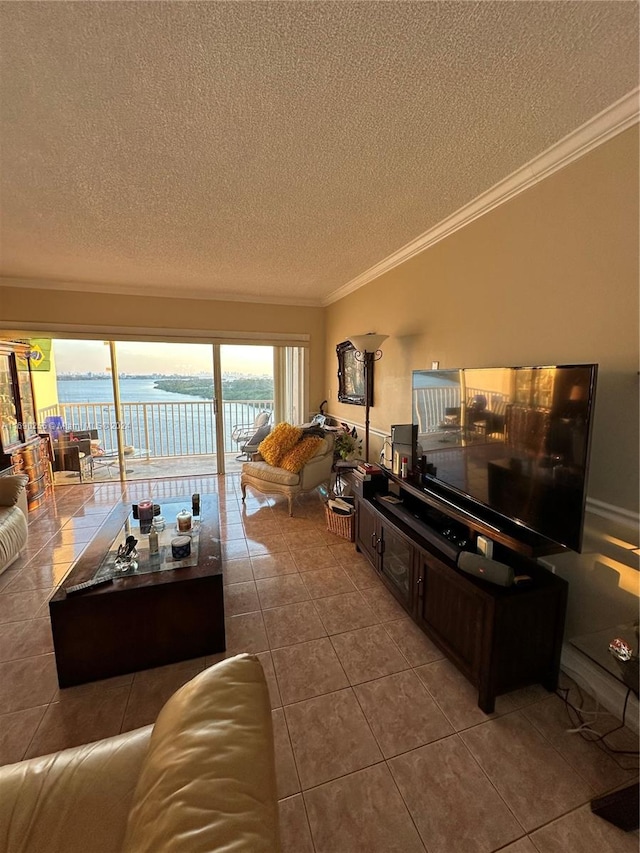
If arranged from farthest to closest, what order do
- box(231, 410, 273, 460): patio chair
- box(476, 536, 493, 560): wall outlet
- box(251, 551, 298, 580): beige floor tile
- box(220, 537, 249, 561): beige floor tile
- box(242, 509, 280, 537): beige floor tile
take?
1. box(231, 410, 273, 460): patio chair
2. box(242, 509, 280, 537): beige floor tile
3. box(220, 537, 249, 561): beige floor tile
4. box(251, 551, 298, 580): beige floor tile
5. box(476, 536, 493, 560): wall outlet

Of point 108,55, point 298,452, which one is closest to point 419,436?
point 298,452

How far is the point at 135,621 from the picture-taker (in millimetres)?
1739

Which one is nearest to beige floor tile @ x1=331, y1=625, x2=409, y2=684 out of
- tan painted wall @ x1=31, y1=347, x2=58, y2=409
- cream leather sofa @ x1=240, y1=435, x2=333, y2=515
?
cream leather sofa @ x1=240, y1=435, x2=333, y2=515

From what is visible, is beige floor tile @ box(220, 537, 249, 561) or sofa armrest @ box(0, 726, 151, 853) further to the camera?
beige floor tile @ box(220, 537, 249, 561)

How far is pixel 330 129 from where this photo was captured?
1.52 metres

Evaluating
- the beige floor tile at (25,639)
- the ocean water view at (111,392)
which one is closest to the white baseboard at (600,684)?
the beige floor tile at (25,639)

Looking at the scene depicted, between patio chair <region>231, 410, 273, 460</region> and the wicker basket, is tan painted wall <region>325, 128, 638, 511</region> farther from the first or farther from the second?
patio chair <region>231, 410, 273, 460</region>

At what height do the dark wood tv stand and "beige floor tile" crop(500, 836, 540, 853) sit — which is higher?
the dark wood tv stand

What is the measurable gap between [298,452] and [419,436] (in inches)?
61.6

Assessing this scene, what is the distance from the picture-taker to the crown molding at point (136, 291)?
12.8ft

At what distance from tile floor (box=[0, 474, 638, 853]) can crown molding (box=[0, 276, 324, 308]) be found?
312 cm

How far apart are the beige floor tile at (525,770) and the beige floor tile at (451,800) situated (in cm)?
5

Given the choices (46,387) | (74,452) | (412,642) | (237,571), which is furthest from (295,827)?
(46,387)

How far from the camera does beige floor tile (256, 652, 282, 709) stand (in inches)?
62.6
